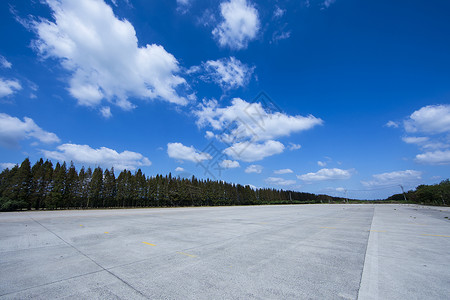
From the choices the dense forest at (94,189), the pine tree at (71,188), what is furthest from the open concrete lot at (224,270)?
the pine tree at (71,188)

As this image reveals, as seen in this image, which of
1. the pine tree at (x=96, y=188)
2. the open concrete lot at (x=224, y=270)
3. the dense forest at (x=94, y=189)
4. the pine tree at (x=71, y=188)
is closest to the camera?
the open concrete lot at (x=224, y=270)

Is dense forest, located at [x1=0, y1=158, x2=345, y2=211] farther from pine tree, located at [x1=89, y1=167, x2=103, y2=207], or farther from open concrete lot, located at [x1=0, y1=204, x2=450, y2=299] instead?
open concrete lot, located at [x1=0, y1=204, x2=450, y2=299]

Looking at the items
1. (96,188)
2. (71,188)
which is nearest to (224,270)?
(71,188)

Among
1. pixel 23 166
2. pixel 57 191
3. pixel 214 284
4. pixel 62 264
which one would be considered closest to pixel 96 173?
pixel 57 191

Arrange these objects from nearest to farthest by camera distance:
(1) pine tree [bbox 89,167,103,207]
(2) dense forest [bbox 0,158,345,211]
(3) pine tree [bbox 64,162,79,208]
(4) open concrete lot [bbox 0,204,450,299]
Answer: (4) open concrete lot [bbox 0,204,450,299] < (2) dense forest [bbox 0,158,345,211] < (3) pine tree [bbox 64,162,79,208] < (1) pine tree [bbox 89,167,103,207]

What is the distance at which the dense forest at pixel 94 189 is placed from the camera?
33375 mm

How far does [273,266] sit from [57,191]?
160 feet

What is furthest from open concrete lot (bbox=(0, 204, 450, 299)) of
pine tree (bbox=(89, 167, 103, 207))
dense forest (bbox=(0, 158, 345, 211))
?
pine tree (bbox=(89, 167, 103, 207))

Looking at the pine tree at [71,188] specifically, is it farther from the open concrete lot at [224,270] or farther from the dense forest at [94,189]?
the open concrete lot at [224,270]

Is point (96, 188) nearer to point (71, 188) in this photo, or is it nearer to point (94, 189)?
point (94, 189)

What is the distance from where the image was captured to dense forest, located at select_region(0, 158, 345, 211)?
1314 inches

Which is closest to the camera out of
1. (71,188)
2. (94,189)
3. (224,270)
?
(224,270)

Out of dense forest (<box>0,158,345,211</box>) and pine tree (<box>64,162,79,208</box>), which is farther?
pine tree (<box>64,162,79,208</box>)

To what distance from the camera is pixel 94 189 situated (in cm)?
4472
